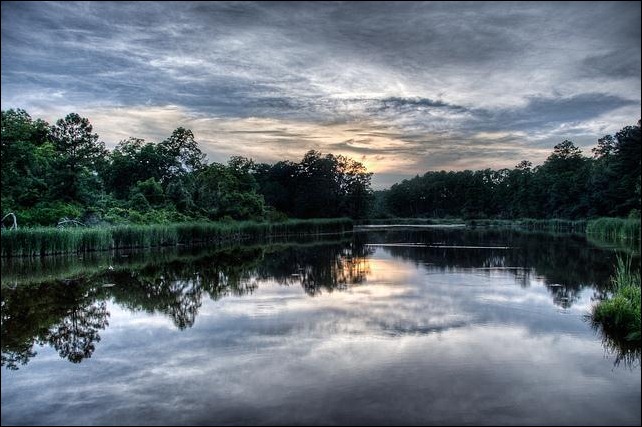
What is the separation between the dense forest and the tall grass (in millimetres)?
1188

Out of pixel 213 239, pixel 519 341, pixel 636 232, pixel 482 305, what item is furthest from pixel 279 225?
pixel 519 341

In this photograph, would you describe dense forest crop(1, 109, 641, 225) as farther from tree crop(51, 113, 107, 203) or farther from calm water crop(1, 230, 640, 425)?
calm water crop(1, 230, 640, 425)

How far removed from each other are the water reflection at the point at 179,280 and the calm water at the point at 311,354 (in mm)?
77

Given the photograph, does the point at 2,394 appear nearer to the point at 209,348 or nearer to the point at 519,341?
the point at 209,348

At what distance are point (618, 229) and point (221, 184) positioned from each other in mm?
34028

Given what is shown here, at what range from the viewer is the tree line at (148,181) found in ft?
96.0

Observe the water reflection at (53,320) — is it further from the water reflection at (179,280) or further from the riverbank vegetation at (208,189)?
the riverbank vegetation at (208,189)

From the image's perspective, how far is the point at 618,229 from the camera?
39406mm

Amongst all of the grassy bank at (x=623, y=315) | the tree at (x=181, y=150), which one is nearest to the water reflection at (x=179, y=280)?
the grassy bank at (x=623, y=315)

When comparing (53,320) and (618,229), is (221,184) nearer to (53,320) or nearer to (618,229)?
(618,229)

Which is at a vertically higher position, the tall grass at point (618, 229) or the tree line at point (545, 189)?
the tree line at point (545, 189)

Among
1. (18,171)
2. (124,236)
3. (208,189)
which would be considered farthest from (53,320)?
(208,189)

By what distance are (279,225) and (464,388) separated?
4119cm

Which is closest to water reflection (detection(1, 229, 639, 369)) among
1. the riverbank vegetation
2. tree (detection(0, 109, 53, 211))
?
the riverbank vegetation
